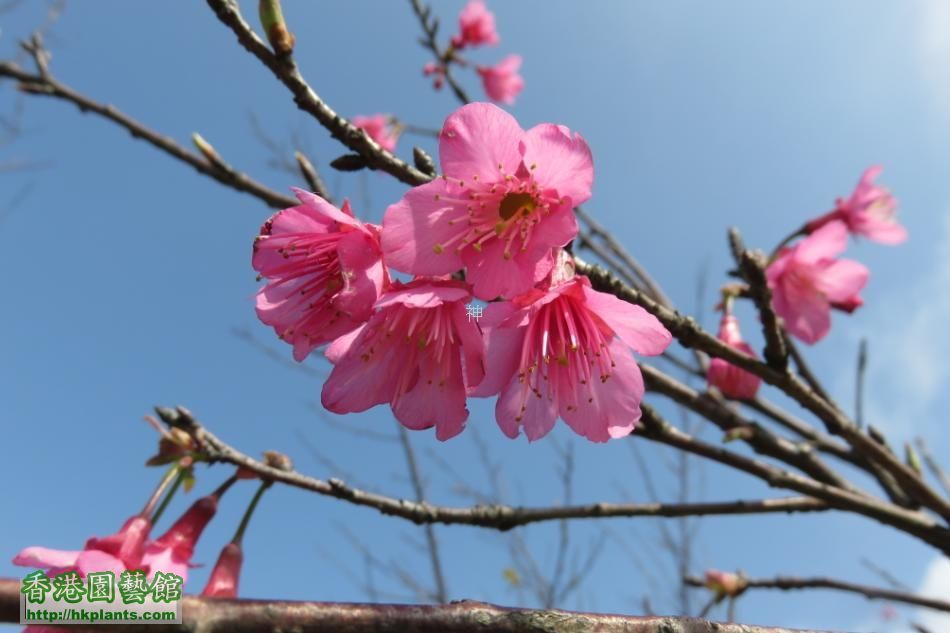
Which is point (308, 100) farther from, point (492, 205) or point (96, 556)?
point (96, 556)

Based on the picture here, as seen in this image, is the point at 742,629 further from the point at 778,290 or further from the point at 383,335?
the point at 778,290

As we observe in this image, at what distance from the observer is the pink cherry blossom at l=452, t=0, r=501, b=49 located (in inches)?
219

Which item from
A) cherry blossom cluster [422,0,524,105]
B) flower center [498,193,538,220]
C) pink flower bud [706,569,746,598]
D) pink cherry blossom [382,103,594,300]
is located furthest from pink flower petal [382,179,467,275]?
cherry blossom cluster [422,0,524,105]

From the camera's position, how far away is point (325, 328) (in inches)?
47.0

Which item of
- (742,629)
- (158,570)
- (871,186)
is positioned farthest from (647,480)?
(742,629)

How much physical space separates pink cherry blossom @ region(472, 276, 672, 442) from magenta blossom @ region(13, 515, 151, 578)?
88cm

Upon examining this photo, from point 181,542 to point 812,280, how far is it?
2116 mm

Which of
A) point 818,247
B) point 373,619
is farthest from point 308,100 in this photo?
point 818,247

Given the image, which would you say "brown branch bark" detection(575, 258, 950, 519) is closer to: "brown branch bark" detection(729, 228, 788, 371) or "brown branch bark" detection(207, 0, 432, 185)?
"brown branch bark" detection(729, 228, 788, 371)

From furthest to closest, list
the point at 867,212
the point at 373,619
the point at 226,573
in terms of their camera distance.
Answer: the point at 867,212
the point at 226,573
the point at 373,619

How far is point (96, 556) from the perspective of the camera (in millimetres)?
1416

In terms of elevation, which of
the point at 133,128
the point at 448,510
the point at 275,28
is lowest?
the point at 448,510

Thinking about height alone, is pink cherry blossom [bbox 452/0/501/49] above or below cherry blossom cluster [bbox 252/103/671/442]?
above

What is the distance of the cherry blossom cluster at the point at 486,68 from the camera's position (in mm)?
5559
